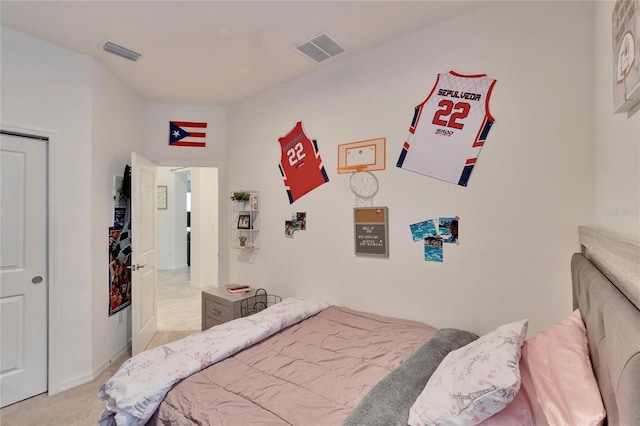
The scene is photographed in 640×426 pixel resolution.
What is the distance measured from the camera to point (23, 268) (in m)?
2.40

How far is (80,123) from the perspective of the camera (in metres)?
2.65

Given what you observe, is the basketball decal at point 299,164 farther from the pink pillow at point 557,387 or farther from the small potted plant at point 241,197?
the pink pillow at point 557,387

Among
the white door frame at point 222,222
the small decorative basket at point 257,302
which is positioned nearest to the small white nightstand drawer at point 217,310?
the small decorative basket at point 257,302

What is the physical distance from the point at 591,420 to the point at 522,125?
5.42 ft

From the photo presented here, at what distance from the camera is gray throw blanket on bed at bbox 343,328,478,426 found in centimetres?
121

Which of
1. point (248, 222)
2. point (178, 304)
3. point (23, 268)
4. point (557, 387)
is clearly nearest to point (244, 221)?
point (248, 222)

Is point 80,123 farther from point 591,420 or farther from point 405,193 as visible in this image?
point 591,420

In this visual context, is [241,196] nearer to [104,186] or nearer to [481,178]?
[104,186]

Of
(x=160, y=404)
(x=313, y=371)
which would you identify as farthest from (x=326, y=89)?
(x=160, y=404)

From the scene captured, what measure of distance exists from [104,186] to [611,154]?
3682mm

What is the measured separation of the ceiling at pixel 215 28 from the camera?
2.06 m

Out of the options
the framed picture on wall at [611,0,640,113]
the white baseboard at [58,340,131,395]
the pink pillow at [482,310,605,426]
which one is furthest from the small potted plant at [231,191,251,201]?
the framed picture on wall at [611,0,640,113]

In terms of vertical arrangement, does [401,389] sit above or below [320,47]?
below

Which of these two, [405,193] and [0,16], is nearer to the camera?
[0,16]
